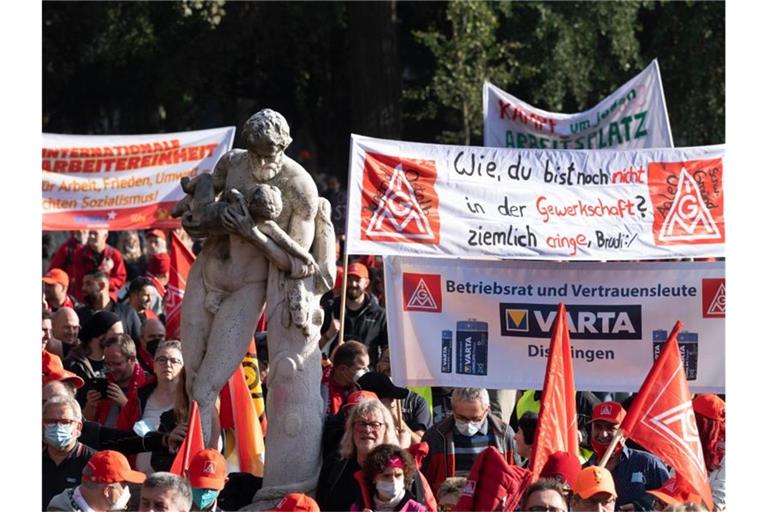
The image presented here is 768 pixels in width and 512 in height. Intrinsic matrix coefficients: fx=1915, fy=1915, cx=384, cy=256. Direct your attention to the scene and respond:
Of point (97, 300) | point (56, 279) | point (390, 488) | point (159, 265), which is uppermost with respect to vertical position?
point (159, 265)

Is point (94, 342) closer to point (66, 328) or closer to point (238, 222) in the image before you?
point (66, 328)

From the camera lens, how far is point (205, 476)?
8.49 metres

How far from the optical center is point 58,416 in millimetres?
9078

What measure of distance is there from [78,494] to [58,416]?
2.07 feet

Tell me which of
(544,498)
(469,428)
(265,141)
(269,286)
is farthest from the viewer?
(469,428)

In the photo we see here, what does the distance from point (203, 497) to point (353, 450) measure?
2.54 feet

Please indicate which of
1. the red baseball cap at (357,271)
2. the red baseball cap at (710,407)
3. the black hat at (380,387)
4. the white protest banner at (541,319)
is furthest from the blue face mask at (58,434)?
the red baseball cap at (357,271)

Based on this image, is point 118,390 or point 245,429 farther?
point 118,390

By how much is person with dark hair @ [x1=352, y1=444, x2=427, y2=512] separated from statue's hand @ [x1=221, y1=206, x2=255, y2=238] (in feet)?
3.98

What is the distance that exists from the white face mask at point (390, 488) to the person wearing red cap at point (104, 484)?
41.8 inches

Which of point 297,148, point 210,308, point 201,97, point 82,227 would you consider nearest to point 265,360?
point 210,308

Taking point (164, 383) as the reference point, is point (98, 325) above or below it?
above

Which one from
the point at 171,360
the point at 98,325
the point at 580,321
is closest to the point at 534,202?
the point at 580,321

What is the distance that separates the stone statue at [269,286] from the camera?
8.95 meters
